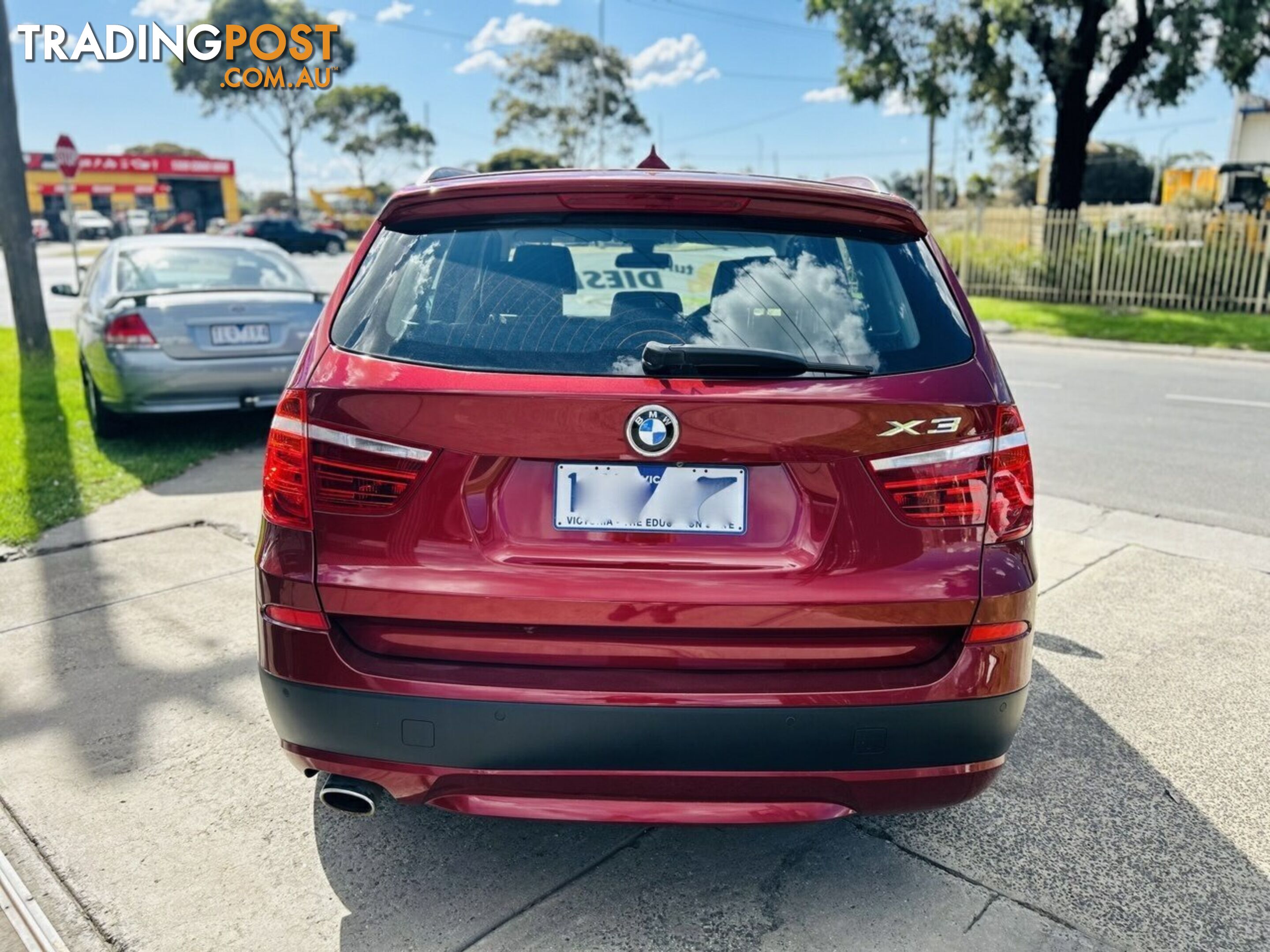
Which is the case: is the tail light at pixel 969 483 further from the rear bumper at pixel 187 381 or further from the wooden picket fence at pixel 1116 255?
the wooden picket fence at pixel 1116 255

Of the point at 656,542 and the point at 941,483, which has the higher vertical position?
the point at 941,483

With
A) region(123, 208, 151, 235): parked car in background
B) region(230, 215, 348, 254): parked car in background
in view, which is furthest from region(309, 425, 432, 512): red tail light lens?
region(123, 208, 151, 235): parked car in background

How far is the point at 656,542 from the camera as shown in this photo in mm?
2078

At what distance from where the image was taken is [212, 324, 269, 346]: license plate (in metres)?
6.84

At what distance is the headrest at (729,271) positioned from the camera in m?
2.35

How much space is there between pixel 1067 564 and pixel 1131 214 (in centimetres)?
1558

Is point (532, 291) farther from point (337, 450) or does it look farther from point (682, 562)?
point (682, 562)

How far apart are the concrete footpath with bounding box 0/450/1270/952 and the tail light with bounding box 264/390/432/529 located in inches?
38.6

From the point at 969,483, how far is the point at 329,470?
1.36 meters

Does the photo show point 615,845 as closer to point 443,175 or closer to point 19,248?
point 443,175

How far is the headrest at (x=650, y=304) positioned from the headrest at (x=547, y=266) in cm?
15

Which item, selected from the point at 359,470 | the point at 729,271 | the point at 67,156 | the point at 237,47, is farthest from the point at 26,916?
the point at 237,47

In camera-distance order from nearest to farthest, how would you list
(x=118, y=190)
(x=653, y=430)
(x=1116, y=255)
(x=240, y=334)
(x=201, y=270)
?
(x=653, y=430)
(x=240, y=334)
(x=201, y=270)
(x=1116, y=255)
(x=118, y=190)

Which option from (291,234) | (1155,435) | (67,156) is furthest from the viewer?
(291,234)
